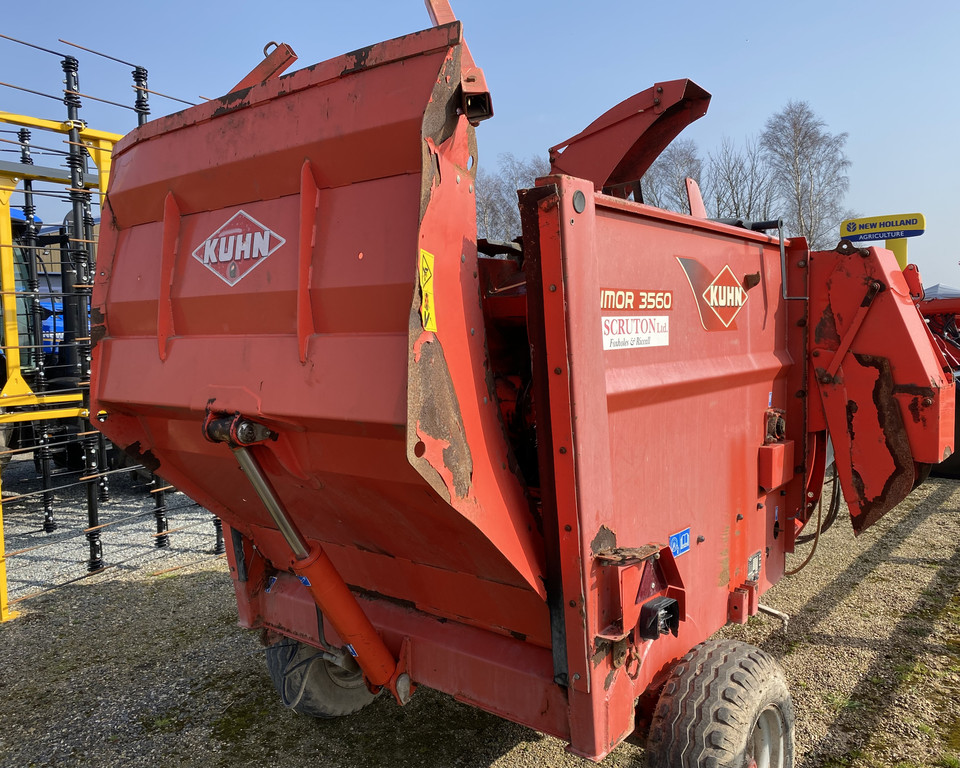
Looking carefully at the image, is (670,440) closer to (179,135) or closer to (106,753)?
(179,135)

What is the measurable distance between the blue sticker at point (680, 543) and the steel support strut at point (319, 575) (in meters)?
1.14

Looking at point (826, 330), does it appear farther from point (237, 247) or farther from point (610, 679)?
point (237, 247)

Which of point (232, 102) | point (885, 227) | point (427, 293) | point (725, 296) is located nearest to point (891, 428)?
point (725, 296)

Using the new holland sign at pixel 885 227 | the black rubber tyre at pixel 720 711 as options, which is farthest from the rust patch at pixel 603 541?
the new holland sign at pixel 885 227

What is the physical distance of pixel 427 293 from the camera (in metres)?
1.77

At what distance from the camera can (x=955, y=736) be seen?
10.5 feet

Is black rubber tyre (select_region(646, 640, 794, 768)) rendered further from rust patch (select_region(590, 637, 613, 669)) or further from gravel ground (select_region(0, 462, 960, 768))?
gravel ground (select_region(0, 462, 960, 768))

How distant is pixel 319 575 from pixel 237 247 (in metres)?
1.14

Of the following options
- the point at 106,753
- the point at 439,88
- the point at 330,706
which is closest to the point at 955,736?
the point at 330,706

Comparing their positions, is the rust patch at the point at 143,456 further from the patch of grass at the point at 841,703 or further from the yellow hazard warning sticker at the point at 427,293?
the patch of grass at the point at 841,703

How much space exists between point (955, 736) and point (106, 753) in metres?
4.09

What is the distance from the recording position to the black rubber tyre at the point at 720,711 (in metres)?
2.27

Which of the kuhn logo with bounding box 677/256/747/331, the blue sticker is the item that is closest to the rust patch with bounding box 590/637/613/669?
the blue sticker

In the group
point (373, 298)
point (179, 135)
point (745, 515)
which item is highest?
point (179, 135)
